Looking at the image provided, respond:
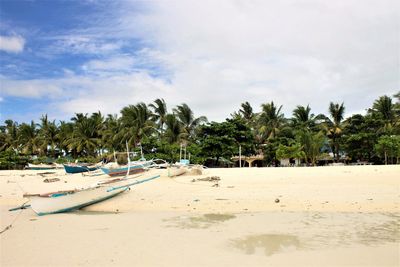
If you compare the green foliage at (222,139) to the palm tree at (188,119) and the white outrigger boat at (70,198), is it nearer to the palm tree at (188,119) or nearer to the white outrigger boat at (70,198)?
the palm tree at (188,119)

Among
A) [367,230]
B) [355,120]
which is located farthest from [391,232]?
[355,120]

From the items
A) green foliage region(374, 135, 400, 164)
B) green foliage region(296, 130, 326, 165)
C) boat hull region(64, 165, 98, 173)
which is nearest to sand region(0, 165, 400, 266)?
boat hull region(64, 165, 98, 173)

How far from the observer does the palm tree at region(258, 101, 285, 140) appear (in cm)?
4609

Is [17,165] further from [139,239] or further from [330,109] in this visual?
[139,239]

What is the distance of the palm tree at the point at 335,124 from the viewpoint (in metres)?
44.8

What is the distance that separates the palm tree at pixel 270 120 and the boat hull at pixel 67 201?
35967 millimetres

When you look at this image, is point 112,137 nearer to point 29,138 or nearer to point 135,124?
point 135,124

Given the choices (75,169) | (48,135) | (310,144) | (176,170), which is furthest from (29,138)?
(176,170)

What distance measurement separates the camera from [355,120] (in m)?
44.2

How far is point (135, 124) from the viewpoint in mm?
44031

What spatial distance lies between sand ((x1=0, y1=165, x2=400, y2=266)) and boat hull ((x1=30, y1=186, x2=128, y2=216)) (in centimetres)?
26

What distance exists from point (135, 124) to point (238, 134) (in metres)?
12.9

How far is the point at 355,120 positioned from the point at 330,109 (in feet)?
10.5

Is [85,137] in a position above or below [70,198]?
above
